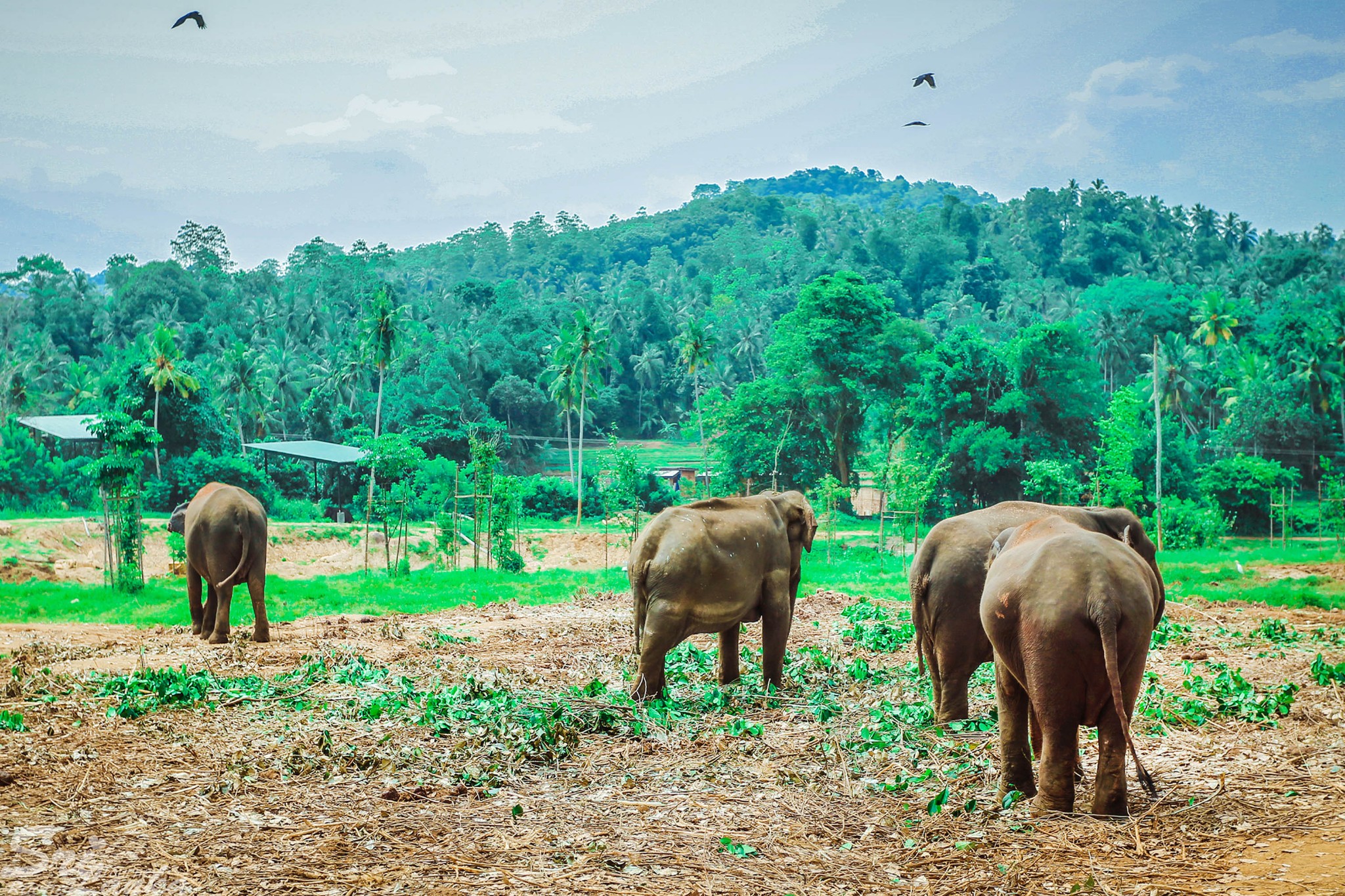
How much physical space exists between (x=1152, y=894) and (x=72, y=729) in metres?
6.93

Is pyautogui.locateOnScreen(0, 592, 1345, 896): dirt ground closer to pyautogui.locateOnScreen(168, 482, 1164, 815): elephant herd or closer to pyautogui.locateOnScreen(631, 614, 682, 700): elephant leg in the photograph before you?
pyautogui.locateOnScreen(168, 482, 1164, 815): elephant herd

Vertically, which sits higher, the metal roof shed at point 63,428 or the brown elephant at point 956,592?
the metal roof shed at point 63,428

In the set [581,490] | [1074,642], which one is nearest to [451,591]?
[1074,642]

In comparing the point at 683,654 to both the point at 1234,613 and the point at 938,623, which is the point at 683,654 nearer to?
the point at 938,623

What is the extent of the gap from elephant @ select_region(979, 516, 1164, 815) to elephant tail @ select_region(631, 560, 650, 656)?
325cm

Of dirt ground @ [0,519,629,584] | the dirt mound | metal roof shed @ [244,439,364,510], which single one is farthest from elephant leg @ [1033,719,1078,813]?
metal roof shed @ [244,439,364,510]

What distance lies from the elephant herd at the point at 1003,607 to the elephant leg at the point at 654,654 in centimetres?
1

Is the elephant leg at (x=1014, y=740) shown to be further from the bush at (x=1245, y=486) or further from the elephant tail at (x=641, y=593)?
the bush at (x=1245, y=486)

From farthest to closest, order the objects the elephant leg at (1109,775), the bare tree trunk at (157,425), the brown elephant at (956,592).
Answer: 1. the bare tree trunk at (157,425)
2. the brown elephant at (956,592)
3. the elephant leg at (1109,775)

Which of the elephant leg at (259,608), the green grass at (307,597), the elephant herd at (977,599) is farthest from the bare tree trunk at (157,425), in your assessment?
the elephant leg at (259,608)

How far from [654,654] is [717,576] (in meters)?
0.79

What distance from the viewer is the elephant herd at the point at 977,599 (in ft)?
16.1

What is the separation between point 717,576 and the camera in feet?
26.8

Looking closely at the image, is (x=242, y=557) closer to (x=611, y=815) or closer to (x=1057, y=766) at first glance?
(x=611, y=815)
